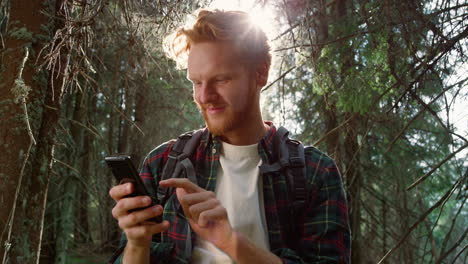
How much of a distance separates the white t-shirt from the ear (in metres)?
0.37

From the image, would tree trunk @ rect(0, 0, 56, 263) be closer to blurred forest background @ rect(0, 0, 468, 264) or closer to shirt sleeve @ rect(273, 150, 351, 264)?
blurred forest background @ rect(0, 0, 468, 264)

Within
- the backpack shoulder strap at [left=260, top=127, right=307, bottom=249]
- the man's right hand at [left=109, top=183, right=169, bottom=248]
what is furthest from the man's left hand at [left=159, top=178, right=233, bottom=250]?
the backpack shoulder strap at [left=260, top=127, right=307, bottom=249]

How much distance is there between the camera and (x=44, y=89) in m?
2.75

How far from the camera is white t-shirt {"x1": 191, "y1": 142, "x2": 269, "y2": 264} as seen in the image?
1895 millimetres

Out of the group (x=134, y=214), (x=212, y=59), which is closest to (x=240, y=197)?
(x=134, y=214)

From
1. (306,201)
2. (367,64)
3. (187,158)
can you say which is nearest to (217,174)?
(187,158)

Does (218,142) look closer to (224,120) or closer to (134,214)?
(224,120)

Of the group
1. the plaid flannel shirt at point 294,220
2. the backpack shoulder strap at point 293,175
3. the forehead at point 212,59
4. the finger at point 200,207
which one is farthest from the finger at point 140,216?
the forehead at point 212,59

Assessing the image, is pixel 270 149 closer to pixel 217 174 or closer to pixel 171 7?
pixel 217 174

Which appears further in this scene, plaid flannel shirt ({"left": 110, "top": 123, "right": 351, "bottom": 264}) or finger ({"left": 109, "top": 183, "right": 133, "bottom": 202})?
plaid flannel shirt ({"left": 110, "top": 123, "right": 351, "bottom": 264})

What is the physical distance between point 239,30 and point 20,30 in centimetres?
154

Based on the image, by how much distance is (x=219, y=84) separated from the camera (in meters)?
2.02

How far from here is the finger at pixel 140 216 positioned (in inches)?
60.7

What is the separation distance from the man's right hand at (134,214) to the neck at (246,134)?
0.68 meters
